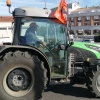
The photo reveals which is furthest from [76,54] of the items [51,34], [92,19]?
[92,19]

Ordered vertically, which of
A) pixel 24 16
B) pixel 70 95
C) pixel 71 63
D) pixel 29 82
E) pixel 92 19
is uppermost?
pixel 92 19

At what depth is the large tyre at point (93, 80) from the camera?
5.94m

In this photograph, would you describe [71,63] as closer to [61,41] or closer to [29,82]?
[61,41]

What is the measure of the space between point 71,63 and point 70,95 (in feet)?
2.99

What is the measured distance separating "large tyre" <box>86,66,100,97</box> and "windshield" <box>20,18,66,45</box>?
3.57 feet

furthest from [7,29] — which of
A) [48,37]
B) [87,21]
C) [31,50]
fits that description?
[87,21]

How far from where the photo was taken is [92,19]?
86375mm

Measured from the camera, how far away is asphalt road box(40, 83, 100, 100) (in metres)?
6.09

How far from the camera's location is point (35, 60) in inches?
208

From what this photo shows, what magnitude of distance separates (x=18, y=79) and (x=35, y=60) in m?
0.60

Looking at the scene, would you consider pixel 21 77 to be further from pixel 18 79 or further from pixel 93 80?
pixel 93 80

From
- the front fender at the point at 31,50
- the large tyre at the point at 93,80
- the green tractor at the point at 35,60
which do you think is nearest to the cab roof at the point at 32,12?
the green tractor at the point at 35,60

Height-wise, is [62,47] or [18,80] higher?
[62,47]

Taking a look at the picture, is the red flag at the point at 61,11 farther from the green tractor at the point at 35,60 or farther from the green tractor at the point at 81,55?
the green tractor at the point at 81,55
